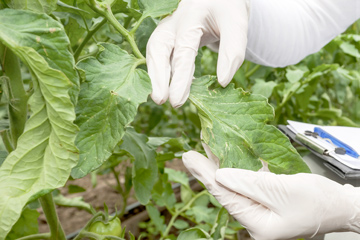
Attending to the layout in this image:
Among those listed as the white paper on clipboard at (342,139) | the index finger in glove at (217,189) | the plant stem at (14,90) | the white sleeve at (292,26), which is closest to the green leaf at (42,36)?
the plant stem at (14,90)

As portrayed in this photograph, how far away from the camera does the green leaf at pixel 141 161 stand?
0.78 meters

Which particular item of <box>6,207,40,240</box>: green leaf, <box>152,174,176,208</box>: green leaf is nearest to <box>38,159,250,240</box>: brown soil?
<box>152,174,176,208</box>: green leaf

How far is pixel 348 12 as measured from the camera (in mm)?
1238

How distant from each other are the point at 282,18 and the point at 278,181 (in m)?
0.65

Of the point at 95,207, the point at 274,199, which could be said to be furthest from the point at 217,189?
the point at 95,207

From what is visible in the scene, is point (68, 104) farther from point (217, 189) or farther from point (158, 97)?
point (217, 189)

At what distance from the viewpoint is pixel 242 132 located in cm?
54

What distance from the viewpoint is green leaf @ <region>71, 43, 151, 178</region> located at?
0.49 meters

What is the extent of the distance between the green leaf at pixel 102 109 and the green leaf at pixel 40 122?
0.06 meters

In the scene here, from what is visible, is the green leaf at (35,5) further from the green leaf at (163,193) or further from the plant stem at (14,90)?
the green leaf at (163,193)

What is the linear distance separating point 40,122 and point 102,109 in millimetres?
90

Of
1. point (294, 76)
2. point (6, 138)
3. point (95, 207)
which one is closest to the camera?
point (6, 138)

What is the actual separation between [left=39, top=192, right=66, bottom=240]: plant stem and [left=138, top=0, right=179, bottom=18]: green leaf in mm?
371

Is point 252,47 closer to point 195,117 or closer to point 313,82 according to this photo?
point 313,82
